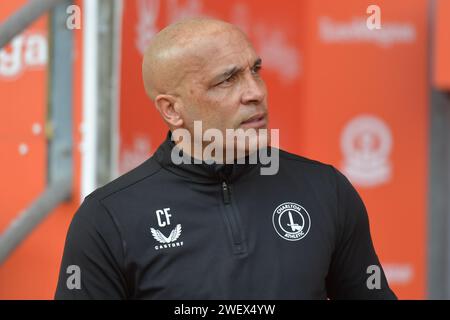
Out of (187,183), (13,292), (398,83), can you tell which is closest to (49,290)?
(13,292)

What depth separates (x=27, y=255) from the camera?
322cm

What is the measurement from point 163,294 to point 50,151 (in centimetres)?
125

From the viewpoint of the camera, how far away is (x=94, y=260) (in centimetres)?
204

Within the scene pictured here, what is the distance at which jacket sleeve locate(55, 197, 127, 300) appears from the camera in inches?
80.7

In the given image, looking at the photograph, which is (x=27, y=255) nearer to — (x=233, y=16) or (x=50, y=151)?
(x=50, y=151)

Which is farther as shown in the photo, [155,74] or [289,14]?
[289,14]

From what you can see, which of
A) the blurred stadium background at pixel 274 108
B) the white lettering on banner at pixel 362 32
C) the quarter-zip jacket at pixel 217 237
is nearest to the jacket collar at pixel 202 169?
the quarter-zip jacket at pixel 217 237

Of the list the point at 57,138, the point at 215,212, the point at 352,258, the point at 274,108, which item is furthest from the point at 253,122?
the point at 274,108

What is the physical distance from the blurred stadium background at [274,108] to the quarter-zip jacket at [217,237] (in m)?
0.86

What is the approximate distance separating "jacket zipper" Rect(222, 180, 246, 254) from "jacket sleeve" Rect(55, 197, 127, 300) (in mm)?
217

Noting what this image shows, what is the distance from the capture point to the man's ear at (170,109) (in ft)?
7.31

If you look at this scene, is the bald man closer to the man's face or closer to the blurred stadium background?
the man's face

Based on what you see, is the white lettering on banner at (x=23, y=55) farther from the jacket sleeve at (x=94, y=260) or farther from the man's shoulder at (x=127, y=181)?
the jacket sleeve at (x=94, y=260)

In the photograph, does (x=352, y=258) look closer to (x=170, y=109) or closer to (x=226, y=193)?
(x=226, y=193)
